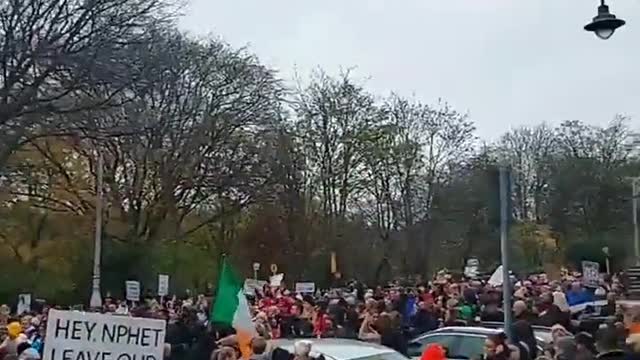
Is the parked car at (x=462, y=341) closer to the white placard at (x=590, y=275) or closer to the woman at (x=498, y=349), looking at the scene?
the woman at (x=498, y=349)

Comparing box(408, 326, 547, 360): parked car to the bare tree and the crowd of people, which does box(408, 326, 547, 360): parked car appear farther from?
the bare tree

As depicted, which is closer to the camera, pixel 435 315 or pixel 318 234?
pixel 435 315

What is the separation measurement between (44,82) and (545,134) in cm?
3978

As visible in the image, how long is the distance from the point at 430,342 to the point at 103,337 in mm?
7349

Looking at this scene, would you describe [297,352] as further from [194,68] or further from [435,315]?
[194,68]

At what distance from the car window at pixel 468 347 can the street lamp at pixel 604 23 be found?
5.17m

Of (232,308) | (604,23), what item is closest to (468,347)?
(232,308)

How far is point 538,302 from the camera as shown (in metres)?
21.5

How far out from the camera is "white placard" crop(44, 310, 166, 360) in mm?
10727

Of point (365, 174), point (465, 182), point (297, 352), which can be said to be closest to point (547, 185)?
point (465, 182)

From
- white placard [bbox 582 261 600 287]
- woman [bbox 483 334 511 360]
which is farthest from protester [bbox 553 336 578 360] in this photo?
white placard [bbox 582 261 600 287]

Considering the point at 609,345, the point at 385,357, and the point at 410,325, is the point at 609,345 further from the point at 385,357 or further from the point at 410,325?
the point at 410,325

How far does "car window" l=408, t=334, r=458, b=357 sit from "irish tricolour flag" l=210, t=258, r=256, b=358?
15.8 ft

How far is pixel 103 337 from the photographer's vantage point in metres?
10.8
